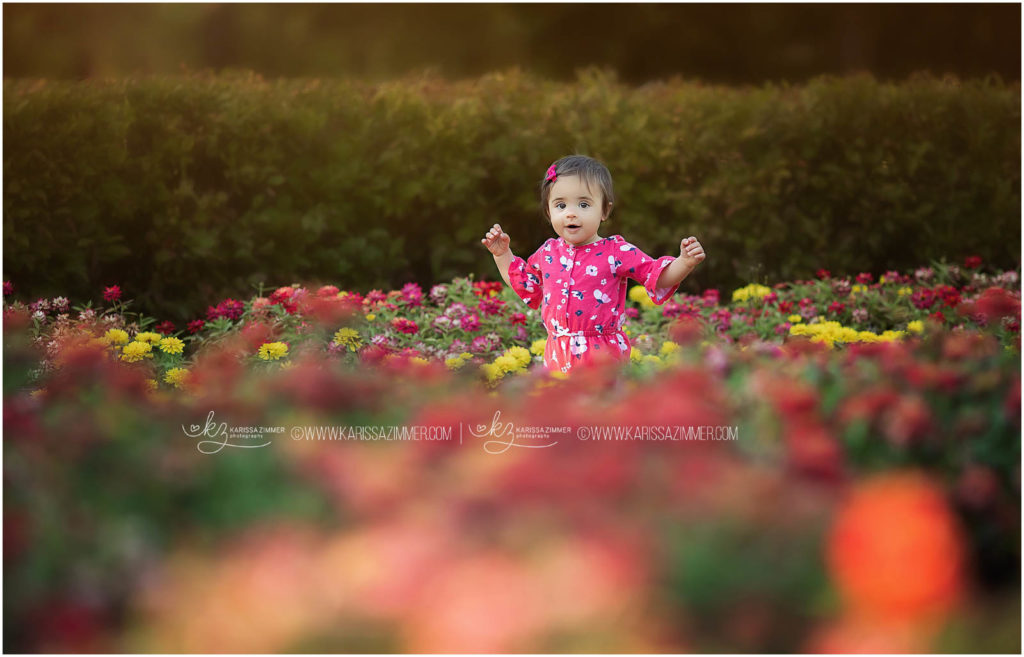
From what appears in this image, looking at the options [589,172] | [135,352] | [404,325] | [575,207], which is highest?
[589,172]

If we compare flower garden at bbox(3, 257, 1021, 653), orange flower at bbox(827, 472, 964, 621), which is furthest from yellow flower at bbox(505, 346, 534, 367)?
orange flower at bbox(827, 472, 964, 621)

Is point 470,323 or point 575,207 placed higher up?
point 575,207

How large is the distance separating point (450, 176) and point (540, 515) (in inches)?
202

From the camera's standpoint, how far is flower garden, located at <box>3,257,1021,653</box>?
1.09 m

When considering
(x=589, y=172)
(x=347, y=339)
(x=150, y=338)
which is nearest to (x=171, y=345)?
(x=150, y=338)

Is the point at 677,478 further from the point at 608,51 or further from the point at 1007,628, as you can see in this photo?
the point at 608,51

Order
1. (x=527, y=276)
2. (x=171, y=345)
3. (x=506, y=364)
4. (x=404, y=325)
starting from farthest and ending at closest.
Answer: (x=404, y=325), (x=171, y=345), (x=527, y=276), (x=506, y=364)

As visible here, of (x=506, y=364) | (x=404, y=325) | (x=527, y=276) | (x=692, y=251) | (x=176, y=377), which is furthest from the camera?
(x=404, y=325)

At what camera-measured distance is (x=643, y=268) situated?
3.05 meters

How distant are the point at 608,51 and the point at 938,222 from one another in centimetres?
610

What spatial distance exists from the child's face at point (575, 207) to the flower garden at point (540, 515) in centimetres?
132

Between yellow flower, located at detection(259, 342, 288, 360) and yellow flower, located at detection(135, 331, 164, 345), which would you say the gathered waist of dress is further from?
yellow flower, located at detection(135, 331, 164, 345)

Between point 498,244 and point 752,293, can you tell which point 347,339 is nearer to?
point 498,244

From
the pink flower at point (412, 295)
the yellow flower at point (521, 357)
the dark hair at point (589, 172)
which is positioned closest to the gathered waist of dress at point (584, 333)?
the yellow flower at point (521, 357)
